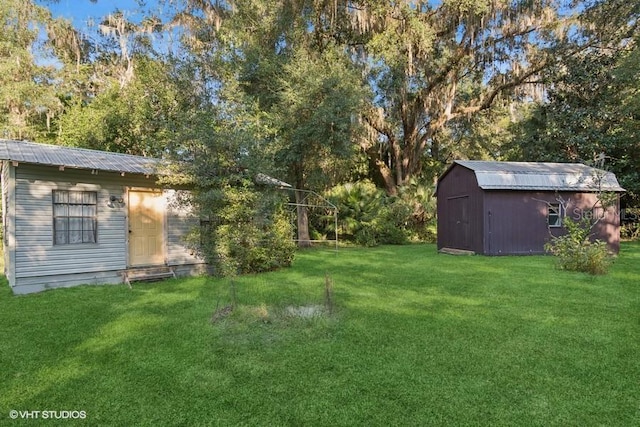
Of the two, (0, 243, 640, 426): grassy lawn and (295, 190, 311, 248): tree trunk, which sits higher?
(295, 190, 311, 248): tree trunk

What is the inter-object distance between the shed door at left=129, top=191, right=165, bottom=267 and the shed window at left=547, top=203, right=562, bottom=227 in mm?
10573

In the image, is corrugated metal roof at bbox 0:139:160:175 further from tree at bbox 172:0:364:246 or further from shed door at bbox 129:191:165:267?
tree at bbox 172:0:364:246

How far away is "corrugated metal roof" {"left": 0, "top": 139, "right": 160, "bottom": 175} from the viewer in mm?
6734

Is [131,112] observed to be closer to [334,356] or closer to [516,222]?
[516,222]

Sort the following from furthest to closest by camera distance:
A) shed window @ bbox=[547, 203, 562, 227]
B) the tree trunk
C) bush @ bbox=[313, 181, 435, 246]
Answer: bush @ bbox=[313, 181, 435, 246] < the tree trunk < shed window @ bbox=[547, 203, 562, 227]

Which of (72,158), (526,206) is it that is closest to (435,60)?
(526,206)

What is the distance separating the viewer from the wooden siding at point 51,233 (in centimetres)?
684

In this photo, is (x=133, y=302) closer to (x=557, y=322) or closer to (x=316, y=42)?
(x=557, y=322)

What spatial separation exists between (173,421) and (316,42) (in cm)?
1472

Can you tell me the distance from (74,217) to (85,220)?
0.64 feet

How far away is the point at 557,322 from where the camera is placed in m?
4.56

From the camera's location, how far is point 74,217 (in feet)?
24.5

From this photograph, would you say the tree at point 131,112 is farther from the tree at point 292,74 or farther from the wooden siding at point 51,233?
the wooden siding at point 51,233

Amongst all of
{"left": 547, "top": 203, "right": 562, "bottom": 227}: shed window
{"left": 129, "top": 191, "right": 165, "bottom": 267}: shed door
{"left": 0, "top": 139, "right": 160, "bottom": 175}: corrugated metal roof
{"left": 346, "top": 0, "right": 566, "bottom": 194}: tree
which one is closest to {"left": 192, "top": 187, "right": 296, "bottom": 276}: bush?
{"left": 129, "top": 191, "right": 165, "bottom": 267}: shed door
